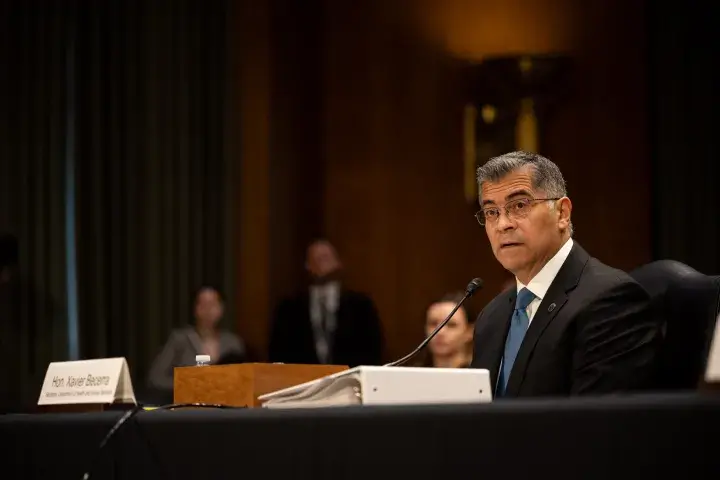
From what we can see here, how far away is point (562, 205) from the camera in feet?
9.87

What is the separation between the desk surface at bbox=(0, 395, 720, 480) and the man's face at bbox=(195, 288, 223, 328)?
469cm

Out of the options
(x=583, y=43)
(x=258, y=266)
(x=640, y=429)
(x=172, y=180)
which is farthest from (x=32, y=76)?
(x=640, y=429)

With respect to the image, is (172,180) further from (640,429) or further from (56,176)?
(640,429)

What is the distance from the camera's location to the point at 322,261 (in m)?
6.91

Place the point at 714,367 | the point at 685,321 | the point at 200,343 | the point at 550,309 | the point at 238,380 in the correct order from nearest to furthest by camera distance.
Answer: the point at 714,367 < the point at 238,380 < the point at 685,321 < the point at 550,309 < the point at 200,343

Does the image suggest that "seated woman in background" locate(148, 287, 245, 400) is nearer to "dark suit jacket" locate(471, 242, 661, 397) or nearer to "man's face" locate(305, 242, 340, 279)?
"man's face" locate(305, 242, 340, 279)

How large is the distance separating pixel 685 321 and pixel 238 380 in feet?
3.50

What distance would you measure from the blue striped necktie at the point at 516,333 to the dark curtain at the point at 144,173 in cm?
437

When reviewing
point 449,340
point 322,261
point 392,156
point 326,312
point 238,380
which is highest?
point 392,156

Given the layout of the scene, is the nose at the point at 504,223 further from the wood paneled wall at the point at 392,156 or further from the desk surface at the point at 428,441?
the wood paneled wall at the point at 392,156

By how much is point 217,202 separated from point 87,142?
0.93 metres

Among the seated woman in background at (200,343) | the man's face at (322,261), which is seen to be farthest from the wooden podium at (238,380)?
the man's face at (322,261)

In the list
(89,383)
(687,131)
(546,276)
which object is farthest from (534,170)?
(687,131)

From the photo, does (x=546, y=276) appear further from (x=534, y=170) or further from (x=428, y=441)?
(x=428, y=441)
